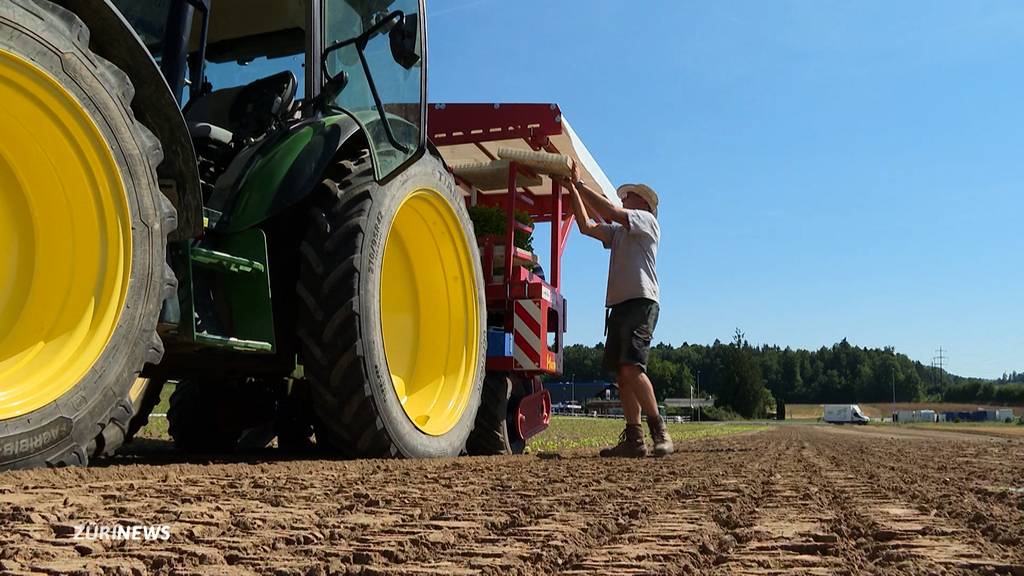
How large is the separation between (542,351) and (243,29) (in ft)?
9.77

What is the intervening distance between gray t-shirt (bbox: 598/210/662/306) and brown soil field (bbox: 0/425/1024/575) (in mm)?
2433

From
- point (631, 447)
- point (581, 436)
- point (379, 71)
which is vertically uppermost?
point (379, 71)

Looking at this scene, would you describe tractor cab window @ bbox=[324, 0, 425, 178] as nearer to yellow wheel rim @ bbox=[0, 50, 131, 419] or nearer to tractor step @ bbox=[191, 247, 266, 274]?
tractor step @ bbox=[191, 247, 266, 274]

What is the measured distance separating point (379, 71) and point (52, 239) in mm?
2162

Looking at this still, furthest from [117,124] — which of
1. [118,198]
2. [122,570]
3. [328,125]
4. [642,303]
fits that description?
[642,303]

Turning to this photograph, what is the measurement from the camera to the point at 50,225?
286 centimetres

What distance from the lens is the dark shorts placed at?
5695mm

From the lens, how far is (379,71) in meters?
4.65

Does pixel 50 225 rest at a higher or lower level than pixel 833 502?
higher

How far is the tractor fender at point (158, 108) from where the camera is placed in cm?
312

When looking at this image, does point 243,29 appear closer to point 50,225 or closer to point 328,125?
point 328,125

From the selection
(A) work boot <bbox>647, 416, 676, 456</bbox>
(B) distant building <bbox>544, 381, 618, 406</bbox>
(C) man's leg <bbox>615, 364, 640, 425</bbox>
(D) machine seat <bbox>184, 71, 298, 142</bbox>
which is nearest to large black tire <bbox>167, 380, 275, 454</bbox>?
(D) machine seat <bbox>184, 71, 298, 142</bbox>

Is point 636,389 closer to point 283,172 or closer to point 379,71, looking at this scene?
point 379,71

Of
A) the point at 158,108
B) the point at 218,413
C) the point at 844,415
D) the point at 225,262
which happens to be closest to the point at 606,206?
the point at 218,413
